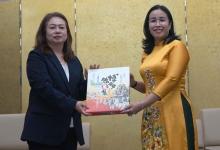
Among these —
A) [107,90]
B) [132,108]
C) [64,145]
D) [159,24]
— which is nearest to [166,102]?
[132,108]

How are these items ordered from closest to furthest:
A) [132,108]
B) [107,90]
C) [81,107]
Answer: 1. [81,107]
2. [132,108]
3. [107,90]

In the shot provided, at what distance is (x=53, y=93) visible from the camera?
2756mm

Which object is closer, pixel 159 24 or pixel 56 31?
pixel 56 31

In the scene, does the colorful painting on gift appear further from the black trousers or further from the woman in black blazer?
the black trousers

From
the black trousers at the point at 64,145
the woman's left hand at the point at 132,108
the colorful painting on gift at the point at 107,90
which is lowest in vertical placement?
the black trousers at the point at 64,145

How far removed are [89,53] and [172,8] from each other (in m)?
1.29

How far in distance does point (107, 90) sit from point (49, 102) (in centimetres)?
53

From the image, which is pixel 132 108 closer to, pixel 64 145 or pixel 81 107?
pixel 81 107

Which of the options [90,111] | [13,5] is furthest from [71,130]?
[13,5]

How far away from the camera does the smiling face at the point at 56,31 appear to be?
294 centimetres

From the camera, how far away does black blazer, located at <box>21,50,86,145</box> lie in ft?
9.00

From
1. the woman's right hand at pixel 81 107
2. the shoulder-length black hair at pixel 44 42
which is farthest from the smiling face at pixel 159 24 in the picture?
the woman's right hand at pixel 81 107

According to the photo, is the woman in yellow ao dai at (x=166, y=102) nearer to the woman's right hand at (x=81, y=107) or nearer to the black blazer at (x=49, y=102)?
the woman's right hand at (x=81, y=107)

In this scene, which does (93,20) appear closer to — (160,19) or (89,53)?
(89,53)
